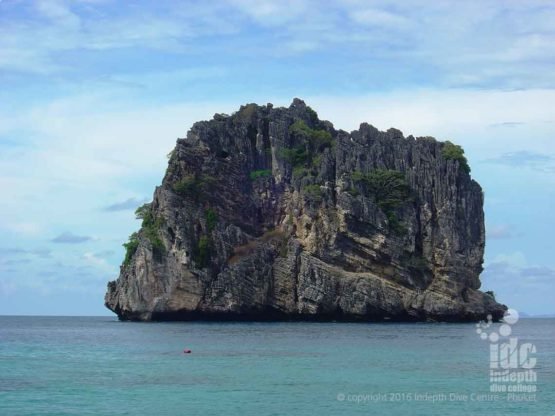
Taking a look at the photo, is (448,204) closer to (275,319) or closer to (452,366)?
(275,319)

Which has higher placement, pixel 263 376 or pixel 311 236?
pixel 311 236

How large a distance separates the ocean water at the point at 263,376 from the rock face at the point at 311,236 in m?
19.3

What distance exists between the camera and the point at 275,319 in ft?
350

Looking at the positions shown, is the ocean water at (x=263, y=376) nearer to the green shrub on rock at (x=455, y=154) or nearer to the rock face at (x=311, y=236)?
the rock face at (x=311, y=236)

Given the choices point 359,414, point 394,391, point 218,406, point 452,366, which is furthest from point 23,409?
point 452,366

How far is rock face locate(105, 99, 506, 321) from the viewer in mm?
101312

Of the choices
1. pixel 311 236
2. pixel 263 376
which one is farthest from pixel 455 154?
pixel 263 376

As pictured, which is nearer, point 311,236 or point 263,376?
point 263,376

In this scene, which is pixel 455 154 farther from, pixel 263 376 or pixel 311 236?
pixel 263 376

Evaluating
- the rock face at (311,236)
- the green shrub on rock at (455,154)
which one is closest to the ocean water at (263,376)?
the rock face at (311,236)

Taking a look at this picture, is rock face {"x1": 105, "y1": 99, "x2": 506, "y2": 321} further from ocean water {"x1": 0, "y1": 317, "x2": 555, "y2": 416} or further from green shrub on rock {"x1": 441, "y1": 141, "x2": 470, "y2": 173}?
ocean water {"x1": 0, "y1": 317, "x2": 555, "y2": 416}

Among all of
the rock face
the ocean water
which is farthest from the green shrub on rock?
the ocean water

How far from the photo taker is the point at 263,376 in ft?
166

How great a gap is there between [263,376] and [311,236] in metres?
52.6
